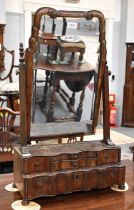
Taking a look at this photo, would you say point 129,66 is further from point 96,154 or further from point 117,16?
point 96,154

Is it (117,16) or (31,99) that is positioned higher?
(117,16)

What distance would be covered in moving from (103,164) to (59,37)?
690 mm

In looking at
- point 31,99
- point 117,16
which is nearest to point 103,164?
point 31,99

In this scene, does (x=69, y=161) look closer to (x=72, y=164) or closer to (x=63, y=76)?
(x=72, y=164)

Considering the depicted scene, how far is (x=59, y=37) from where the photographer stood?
1536 millimetres

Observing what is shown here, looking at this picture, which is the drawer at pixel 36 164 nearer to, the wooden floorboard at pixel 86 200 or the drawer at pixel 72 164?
the drawer at pixel 72 164

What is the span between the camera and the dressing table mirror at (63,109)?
4.63 feet

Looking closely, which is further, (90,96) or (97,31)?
(90,96)

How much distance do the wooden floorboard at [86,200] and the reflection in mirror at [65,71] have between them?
1.17 feet

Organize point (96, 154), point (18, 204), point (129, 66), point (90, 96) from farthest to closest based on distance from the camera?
point (129, 66), point (90, 96), point (96, 154), point (18, 204)

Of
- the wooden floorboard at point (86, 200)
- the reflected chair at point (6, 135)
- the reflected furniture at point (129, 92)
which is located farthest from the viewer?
the reflected furniture at point (129, 92)

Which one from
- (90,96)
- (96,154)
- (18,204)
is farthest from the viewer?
(90,96)

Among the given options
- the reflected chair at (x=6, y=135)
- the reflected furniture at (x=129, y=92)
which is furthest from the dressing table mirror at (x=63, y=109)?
the reflected furniture at (x=129, y=92)

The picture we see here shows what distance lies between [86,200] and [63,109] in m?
0.49
